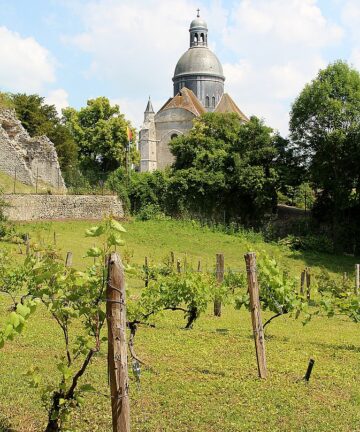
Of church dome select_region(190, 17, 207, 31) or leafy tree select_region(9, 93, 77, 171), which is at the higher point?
church dome select_region(190, 17, 207, 31)

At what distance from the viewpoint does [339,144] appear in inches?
1118

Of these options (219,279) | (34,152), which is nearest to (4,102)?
(34,152)

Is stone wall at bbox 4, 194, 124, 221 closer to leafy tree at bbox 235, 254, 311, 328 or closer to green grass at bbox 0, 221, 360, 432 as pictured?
green grass at bbox 0, 221, 360, 432

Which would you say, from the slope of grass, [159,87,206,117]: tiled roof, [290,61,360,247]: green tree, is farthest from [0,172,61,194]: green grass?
[159,87,206,117]: tiled roof

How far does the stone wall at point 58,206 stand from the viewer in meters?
28.7

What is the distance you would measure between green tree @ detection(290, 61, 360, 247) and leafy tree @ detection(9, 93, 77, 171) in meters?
17.1

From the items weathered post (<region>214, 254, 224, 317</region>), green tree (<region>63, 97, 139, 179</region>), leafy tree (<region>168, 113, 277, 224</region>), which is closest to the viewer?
weathered post (<region>214, 254, 224, 317</region>)

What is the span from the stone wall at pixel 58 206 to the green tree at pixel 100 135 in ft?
42.9

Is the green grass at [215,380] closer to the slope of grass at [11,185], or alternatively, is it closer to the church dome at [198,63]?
the slope of grass at [11,185]

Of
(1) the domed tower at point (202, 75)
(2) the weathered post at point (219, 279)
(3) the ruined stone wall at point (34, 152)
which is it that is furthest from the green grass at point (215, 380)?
(1) the domed tower at point (202, 75)

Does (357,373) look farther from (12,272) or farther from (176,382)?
(12,272)

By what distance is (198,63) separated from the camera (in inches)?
2349

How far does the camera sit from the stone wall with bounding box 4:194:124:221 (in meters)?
28.7

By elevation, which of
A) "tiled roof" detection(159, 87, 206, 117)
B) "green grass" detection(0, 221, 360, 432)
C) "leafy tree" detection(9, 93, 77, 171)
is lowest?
"green grass" detection(0, 221, 360, 432)
